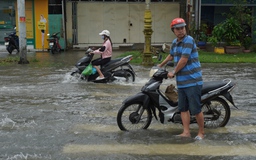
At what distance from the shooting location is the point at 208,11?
22453mm

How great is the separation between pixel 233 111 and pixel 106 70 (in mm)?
4387

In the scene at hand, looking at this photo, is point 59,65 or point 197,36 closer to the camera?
point 59,65

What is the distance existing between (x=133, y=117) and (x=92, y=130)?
2.46ft

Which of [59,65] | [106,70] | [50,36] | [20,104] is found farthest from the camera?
[50,36]

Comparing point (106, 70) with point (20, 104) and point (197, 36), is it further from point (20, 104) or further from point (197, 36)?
point (197, 36)

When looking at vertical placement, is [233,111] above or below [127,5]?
below

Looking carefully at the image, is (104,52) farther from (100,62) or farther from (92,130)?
(92,130)

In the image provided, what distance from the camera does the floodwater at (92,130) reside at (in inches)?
210

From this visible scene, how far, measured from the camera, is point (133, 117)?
20.8 ft

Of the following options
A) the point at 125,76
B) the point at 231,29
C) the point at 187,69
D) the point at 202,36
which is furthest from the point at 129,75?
the point at 202,36

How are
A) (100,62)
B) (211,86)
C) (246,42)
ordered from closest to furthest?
(211,86) < (100,62) < (246,42)

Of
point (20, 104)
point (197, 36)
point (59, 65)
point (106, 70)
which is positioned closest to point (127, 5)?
point (197, 36)

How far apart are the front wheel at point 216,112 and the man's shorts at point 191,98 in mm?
692

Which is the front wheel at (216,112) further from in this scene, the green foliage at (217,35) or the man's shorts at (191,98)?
the green foliage at (217,35)
